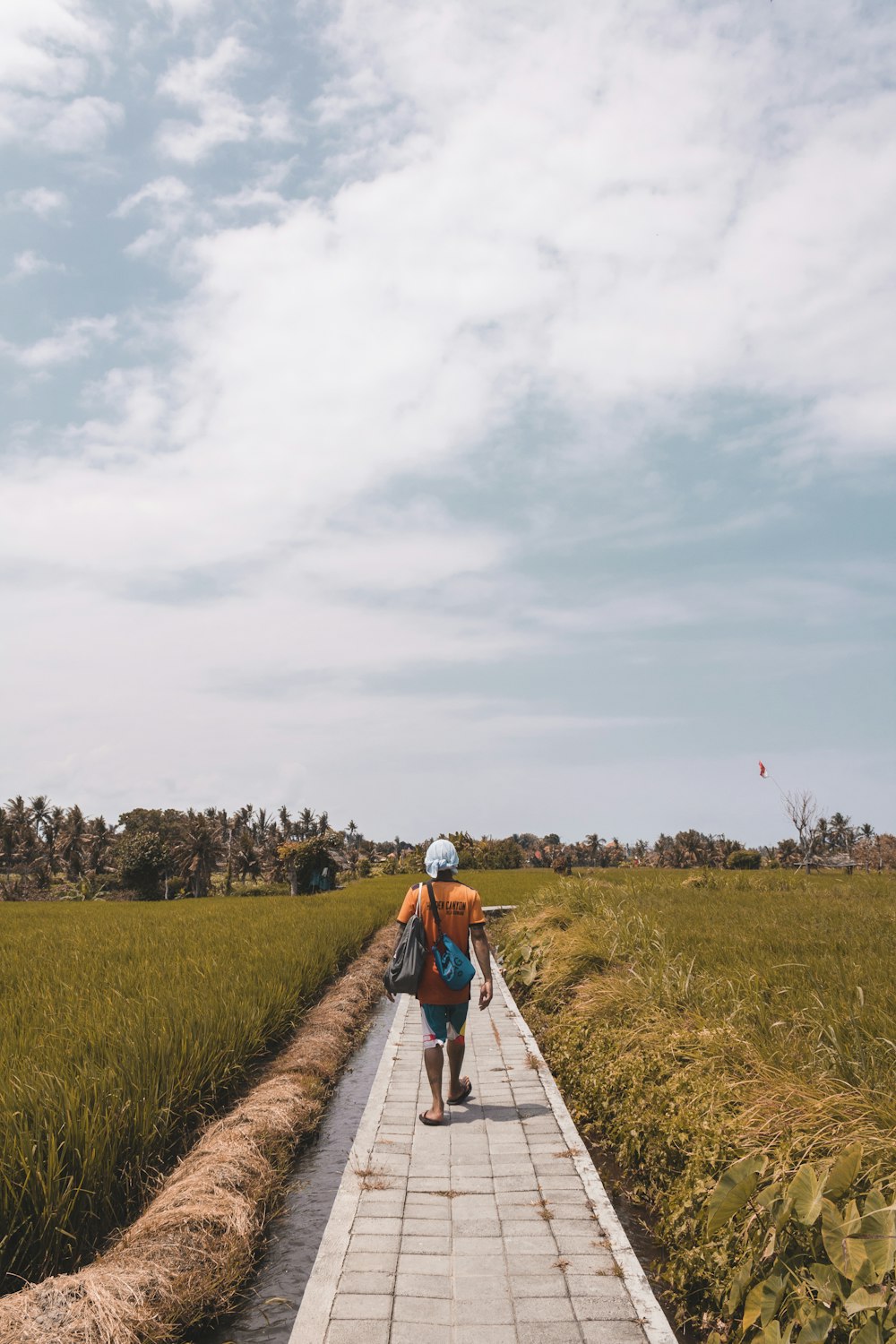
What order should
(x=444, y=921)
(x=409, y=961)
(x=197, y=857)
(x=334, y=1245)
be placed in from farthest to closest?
(x=197, y=857) → (x=444, y=921) → (x=409, y=961) → (x=334, y=1245)

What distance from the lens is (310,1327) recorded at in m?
3.33

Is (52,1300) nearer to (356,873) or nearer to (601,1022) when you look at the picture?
(601,1022)

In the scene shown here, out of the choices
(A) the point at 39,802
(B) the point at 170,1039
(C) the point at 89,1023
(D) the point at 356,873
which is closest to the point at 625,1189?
(B) the point at 170,1039

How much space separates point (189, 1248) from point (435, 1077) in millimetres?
2191

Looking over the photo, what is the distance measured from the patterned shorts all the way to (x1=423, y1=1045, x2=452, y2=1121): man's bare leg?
0.04 meters

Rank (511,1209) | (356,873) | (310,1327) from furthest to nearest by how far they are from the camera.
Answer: (356,873) → (511,1209) → (310,1327)

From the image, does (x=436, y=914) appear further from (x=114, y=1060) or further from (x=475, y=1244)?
(x=114, y=1060)

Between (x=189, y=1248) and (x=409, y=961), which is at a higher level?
(x=409, y=961)

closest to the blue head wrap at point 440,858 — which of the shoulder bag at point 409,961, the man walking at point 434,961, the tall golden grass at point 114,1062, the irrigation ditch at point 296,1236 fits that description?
the man walking at point 434,961

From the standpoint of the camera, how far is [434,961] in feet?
19.1

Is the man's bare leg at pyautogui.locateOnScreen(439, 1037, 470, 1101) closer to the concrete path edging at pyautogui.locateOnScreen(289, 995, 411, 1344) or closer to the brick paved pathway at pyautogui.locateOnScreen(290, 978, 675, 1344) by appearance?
the brick paved pathway at pyautogui.locateOnScreen(290, 978, 675, 1344)

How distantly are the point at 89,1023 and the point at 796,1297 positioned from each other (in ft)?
17.3

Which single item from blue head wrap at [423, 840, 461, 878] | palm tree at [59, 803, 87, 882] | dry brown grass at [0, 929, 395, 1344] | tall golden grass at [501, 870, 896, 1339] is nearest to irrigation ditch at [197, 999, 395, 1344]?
dry brown grass at [0, 929, 395, 1344]

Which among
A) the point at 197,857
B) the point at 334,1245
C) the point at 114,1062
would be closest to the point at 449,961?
the point at 334,1245
